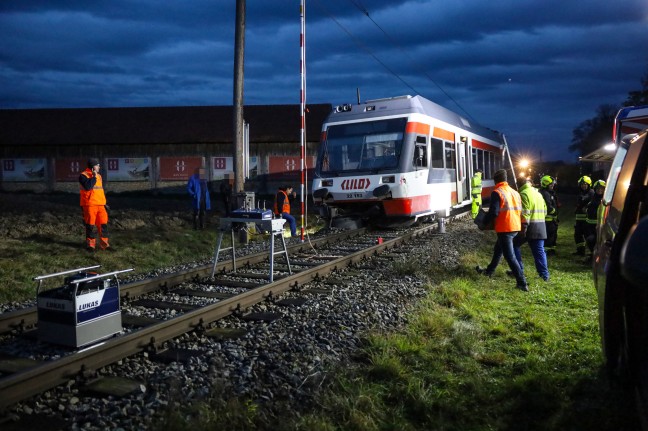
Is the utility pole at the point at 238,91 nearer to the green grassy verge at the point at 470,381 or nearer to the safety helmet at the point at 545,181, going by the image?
the safety helmet at the point at 545,181

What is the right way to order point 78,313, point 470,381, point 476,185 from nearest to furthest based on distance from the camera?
point 470,381 < point 78,313 < point 476,185

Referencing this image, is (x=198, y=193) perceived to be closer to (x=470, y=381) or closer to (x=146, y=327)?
(x=146, y=327)

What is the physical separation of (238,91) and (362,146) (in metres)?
3.66

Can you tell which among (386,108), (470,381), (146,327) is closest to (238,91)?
(386,108)

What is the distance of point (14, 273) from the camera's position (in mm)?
8227

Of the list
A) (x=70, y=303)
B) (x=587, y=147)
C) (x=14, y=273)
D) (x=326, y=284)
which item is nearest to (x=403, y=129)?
(x=326, y=284)

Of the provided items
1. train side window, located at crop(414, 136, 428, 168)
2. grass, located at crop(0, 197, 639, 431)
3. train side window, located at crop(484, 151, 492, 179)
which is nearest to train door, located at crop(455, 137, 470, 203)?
train side window, located at crop(414, 136, 428, 168)

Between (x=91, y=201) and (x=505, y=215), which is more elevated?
(x=91, y=201)

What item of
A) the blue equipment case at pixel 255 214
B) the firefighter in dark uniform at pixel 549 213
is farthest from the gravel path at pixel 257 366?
the firefighter in dark uniform at pixel 549 213

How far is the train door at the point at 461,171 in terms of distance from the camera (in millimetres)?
15742

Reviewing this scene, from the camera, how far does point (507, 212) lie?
7793 millimetres

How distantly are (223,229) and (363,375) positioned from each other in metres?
4.00

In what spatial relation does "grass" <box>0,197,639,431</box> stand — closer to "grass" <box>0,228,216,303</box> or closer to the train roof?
"grass" <box>0,228,216,303</box>

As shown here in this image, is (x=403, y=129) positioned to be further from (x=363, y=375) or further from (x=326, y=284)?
(x=363, y=375)
